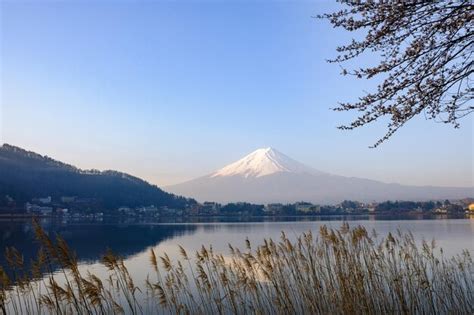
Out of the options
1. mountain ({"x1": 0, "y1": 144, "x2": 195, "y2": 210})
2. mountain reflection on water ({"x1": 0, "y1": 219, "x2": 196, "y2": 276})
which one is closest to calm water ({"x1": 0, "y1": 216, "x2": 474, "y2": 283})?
mountain reflection on water ({"x1": 0, "y1": 219, "x2": 196, "y2": 276})

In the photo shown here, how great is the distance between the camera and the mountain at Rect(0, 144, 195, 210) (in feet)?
400

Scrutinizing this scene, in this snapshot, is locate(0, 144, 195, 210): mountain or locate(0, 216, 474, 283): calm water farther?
locate(0, 144, 195, 210): mountain

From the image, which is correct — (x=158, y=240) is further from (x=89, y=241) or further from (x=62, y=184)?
(x=62, y=184)

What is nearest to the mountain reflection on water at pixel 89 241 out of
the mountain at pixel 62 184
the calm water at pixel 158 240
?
the calm water at pixel 158 240

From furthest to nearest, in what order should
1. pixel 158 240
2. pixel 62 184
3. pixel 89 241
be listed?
pixel 62 184 < pixel 158 240 < pixel 89 241

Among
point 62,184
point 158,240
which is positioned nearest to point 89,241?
point 158,240

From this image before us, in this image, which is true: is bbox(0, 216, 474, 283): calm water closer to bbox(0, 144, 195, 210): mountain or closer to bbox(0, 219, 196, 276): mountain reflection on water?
bbox(0, 219, 196, 276): mountain reflection on water

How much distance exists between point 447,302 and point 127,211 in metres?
144

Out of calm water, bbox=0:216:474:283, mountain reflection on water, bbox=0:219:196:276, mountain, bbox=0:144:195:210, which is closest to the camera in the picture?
calm water, bbox=0:216:474:283

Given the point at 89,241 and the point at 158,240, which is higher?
the point at 89,241

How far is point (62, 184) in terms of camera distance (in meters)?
138

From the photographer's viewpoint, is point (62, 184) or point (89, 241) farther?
point (62, 184)

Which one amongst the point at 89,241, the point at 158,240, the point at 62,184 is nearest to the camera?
the point at 89,241

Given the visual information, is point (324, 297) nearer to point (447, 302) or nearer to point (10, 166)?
point (447, 302)
